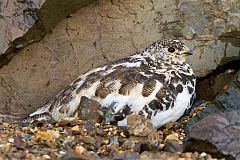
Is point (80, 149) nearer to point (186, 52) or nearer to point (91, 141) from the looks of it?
point (91, 141)

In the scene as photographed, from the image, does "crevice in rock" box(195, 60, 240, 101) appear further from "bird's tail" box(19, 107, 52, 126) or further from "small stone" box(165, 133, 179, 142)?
"bird's tail" box(19, 107, 52, 126)

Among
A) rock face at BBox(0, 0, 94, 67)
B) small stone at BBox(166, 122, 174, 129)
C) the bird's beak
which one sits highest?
rock face at BBox(0, 0, 94, 67)

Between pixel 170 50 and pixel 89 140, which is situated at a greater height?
pixel 170 50

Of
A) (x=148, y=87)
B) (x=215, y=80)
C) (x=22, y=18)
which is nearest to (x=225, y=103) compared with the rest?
(x=148, y=87)

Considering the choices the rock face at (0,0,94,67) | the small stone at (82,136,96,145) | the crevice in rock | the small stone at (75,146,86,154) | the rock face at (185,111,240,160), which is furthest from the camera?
the crevice in rock

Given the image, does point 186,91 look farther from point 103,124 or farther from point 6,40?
point 6,40

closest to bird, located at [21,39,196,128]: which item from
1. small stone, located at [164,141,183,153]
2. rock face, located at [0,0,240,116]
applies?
rock face, located at [0,0,240,116]

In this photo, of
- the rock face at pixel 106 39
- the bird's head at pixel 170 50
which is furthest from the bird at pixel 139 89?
the rock face at pixel 106 39
